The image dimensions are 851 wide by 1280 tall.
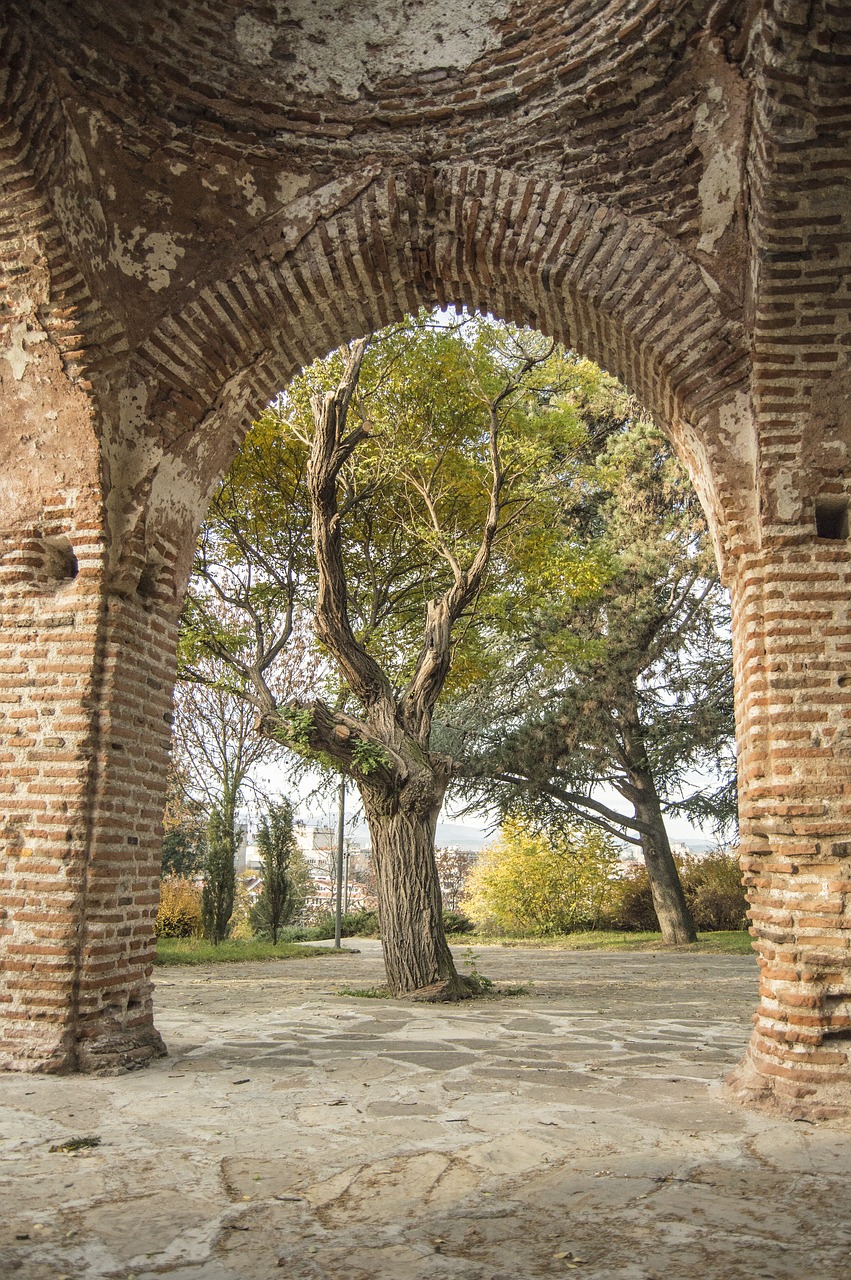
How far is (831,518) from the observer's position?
15.5ft

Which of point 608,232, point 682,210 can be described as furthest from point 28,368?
point 682,210

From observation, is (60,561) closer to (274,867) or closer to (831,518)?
(831,518)

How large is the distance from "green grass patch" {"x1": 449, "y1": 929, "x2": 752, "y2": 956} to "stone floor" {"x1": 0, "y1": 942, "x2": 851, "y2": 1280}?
9581 millimetres

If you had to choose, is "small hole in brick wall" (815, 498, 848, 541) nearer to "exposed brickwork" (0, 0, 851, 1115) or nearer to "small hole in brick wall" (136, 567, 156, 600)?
"exposed brickwork" (0, 0, 851, 1115)

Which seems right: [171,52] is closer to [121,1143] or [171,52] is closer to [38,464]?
[38,464]

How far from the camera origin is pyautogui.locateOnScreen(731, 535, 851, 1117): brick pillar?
418cm

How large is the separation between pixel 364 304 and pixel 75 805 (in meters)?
3.45

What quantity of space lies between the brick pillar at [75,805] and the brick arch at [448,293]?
3.73ft

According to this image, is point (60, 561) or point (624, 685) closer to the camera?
point (60, 561)

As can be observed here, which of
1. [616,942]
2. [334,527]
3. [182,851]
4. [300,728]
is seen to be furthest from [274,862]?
[334,527]

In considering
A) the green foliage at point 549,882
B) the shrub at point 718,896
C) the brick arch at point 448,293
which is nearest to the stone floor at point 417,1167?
the brick arch at point 448,293

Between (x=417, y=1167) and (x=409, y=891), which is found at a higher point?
(x=409, y=891)

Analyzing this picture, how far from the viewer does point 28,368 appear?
528cm

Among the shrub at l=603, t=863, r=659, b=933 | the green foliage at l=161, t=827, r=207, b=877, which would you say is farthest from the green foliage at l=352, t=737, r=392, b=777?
the green foliage at l=161, t=827, r=207, b=877
